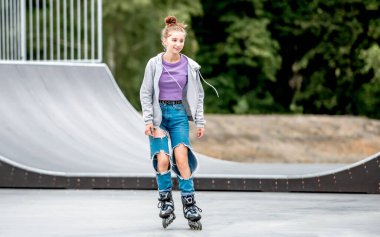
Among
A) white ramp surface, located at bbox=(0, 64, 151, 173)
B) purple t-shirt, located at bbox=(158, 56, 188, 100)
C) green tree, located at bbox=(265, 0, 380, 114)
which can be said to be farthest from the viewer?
green tree, located at bbox=(265, 0, 380, 114)

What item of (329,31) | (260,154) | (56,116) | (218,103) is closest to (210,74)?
(218,103)

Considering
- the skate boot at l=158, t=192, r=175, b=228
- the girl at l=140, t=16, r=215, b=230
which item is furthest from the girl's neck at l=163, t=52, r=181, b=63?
the skate boot at l=158, t=192, r=175, b=228

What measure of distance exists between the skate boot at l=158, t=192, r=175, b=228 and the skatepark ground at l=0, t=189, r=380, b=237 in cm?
7

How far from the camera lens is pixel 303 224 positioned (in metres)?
8.34

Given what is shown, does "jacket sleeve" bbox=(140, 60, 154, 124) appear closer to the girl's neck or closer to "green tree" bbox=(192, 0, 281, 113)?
the girl's neck

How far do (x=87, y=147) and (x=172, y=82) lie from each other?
4659mm

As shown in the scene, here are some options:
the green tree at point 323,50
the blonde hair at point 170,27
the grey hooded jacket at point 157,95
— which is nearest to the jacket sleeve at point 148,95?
the grey hooded jacket at point 157,95

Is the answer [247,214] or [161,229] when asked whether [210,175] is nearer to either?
[247,214]

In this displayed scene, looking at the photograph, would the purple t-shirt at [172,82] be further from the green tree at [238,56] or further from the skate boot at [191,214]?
the green tree at [238,56]

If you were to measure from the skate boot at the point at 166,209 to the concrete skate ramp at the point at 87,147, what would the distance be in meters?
3.03

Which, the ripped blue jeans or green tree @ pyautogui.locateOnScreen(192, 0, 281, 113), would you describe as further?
green tree @ pyautogui.locateOnScreen(192, 0, 281, 113)

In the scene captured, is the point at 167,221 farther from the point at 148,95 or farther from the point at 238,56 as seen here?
the point at 238,56

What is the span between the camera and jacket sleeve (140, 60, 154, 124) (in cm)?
798

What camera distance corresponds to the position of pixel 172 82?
808cm
